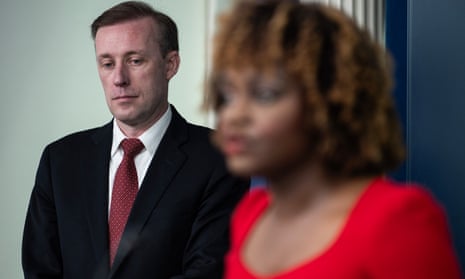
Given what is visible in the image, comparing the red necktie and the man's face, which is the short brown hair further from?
the red necktie

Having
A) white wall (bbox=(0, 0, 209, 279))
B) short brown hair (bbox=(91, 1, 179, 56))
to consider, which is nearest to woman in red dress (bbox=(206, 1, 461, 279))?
short brown hair (bbox=(91, 1, 179, 56))

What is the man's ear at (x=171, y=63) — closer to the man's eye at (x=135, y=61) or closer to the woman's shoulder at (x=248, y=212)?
the man's eye at (x=135, y=61)

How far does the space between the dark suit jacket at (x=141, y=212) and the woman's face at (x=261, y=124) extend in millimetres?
1350

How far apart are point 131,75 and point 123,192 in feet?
1.05

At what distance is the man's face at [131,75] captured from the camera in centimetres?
247

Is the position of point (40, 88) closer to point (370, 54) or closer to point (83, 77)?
point (83, 77)

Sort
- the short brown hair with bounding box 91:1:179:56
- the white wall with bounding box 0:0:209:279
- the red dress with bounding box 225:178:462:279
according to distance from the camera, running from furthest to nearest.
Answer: the white wall with bounding box 0:0:209:279 → the short brown hair with bounding box 91:1:179:56 → the red dress with bounding box 225:178:462:279

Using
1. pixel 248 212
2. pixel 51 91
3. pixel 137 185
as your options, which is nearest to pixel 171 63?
pixel 137 185

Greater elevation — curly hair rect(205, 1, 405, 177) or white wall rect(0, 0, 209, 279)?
curly hair rect(205, 1, 405, 177)

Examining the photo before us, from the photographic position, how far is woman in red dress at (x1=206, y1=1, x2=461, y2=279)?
907 mm

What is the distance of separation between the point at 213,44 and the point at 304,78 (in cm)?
13

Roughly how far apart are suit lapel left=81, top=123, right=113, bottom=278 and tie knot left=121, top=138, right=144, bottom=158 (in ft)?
0.19

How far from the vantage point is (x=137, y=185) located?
8.00 ft

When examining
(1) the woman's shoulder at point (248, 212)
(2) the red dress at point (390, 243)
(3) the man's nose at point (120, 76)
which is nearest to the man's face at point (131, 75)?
(3) the man's nose at point (120, 76)
